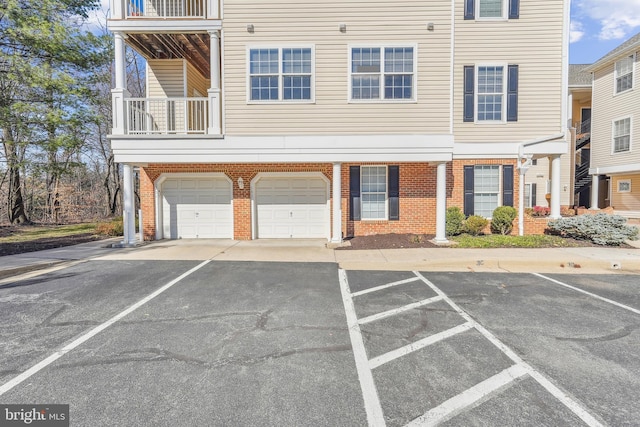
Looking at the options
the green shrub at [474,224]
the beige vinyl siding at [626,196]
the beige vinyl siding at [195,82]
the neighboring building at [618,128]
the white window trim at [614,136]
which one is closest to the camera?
the green shrub at [474,224]

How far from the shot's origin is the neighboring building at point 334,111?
938 cm

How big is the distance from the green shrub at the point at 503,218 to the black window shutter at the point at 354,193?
4.74 m

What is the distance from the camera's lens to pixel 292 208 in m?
11.3

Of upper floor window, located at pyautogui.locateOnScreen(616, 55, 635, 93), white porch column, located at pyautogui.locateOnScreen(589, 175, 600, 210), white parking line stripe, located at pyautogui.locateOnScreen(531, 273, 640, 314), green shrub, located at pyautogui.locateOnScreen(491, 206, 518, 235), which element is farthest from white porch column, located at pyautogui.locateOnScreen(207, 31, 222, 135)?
white porch column, located at pyautogui.locateOnScreen(589, 175, 600, 210)

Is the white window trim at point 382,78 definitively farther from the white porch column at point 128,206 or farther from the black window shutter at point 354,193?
the white porch column at point 128,206

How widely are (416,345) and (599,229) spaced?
9.51 metres

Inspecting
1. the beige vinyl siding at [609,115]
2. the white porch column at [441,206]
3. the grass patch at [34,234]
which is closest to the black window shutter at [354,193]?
the white porch column at [441,206]

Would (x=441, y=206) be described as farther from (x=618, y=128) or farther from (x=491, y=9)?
(x=618, y=128)

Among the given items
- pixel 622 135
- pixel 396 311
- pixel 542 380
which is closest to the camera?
pixel 542 380

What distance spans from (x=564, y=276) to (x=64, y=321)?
9162 mm

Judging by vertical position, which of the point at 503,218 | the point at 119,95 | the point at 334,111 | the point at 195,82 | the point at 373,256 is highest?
the point at 195,82

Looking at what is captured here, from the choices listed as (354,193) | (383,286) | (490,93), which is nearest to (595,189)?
(490,93)

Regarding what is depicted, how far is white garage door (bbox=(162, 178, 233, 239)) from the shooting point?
1123 cm

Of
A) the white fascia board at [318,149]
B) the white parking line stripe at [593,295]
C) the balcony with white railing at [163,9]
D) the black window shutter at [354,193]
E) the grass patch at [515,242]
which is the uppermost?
the balcony with white railing at [163,9]
